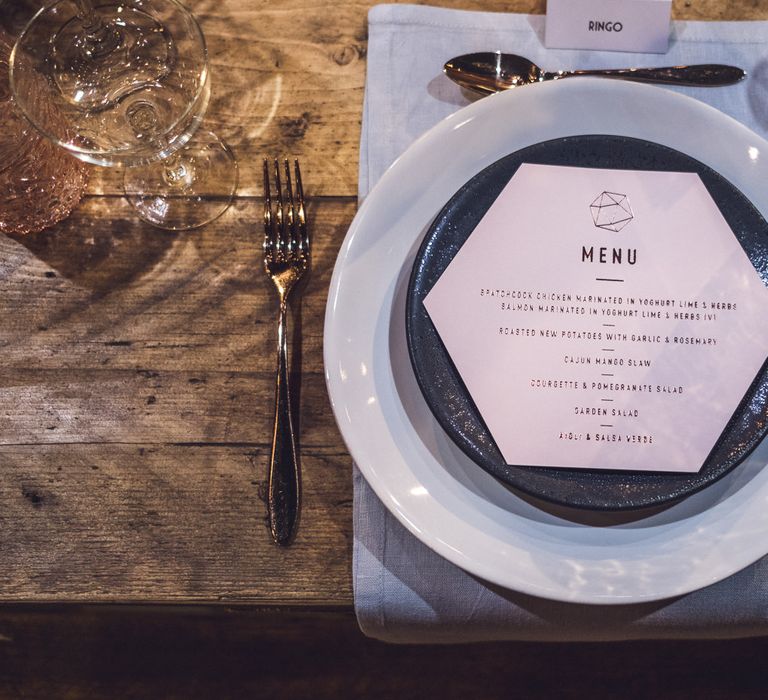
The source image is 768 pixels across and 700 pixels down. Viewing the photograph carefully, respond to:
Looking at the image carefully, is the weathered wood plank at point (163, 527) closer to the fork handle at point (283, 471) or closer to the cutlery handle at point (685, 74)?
the fork handle at point (283, 471)

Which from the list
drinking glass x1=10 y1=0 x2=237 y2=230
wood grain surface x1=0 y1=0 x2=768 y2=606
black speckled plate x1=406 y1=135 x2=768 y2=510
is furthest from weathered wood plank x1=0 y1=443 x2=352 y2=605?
drinking glass x1=10 y1=0 x2=237 y2=230

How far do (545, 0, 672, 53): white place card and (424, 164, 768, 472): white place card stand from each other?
0.57ft

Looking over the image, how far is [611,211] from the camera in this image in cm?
48

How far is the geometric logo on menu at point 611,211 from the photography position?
0.48 meters

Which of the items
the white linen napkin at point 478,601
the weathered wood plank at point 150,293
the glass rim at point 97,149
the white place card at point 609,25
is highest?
the white place card at point 609,25

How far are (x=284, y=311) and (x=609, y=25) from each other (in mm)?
370

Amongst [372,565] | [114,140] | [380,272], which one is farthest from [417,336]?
[114,140]

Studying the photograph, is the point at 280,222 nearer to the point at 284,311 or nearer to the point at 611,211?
the point at 284,311

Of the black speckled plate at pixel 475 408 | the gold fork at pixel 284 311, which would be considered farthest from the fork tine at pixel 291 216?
the black speckled plate at pixel 475 408

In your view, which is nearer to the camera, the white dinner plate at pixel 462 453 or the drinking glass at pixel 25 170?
the white dinner plate at pixel 462 453

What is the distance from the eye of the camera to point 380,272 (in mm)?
496

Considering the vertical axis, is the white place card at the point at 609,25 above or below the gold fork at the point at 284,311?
above

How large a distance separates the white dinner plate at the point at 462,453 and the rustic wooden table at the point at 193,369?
89 millimetres

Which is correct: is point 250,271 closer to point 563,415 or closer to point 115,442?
point 115,442
